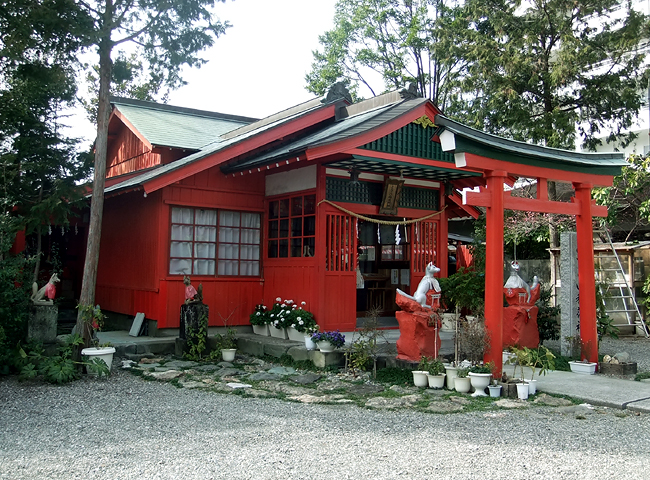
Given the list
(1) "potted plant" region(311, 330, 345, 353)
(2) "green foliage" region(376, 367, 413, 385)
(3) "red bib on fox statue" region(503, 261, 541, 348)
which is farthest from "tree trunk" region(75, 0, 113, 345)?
(3) "red bib on fox statue" region(503, 261, 541, 348)

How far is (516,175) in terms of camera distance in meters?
A: 8.48

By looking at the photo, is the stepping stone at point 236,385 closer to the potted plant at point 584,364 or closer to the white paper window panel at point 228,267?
the white paper window panel at point 228,267

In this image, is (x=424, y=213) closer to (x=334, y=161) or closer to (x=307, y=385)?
(x=334, y=161)

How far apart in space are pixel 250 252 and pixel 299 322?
244cm

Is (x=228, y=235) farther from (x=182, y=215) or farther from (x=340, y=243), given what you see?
(x=340, y=243)

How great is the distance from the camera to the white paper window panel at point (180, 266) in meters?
11.2

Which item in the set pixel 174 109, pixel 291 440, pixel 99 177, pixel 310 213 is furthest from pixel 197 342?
pixel 174 109

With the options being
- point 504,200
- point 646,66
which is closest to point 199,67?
point 504,200

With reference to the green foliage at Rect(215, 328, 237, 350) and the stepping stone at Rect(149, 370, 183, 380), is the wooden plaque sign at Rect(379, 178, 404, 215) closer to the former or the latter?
the green foliage at Rect(215, 328, 237, 350)

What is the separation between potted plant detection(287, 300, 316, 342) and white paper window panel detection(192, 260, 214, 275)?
2.01 meters

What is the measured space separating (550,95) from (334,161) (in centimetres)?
914

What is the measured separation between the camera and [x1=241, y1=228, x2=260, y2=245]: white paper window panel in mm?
11938

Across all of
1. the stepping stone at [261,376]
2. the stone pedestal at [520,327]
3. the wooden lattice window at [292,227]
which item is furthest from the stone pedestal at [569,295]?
the stepping stone at [261,376]

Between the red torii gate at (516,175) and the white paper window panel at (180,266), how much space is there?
19.1ft
